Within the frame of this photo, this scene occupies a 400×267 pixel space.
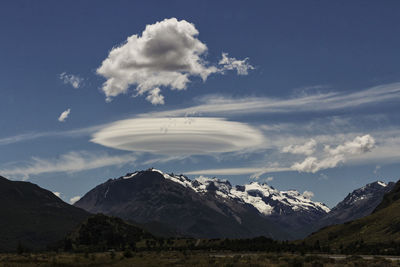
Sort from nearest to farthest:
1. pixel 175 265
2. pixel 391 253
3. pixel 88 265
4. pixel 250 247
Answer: pixel 175 265 → pixel 88 265 → pixel 391 253 → pixel 250 247

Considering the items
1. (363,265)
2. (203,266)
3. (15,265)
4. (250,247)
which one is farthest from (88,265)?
(250,247)

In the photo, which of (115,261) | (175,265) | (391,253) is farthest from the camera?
(391,253)

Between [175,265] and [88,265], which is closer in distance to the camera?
[175,265]

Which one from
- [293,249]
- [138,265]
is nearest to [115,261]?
[138,265]

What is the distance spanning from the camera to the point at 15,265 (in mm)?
79125

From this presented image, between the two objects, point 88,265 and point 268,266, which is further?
point 88,265

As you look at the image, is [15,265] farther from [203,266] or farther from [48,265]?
[203,266]

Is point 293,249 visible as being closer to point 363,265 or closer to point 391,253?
point 391,253

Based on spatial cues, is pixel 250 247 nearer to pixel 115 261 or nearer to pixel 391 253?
pixel 391 253

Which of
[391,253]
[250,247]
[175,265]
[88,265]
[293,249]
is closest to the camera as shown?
[175,265]

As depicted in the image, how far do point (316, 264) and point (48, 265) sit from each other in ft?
150

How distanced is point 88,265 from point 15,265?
14015mm

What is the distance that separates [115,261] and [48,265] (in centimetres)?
1775

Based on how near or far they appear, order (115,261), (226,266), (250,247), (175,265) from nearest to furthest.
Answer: (226,266) → (175,265) → (115,261) → (250,247)
